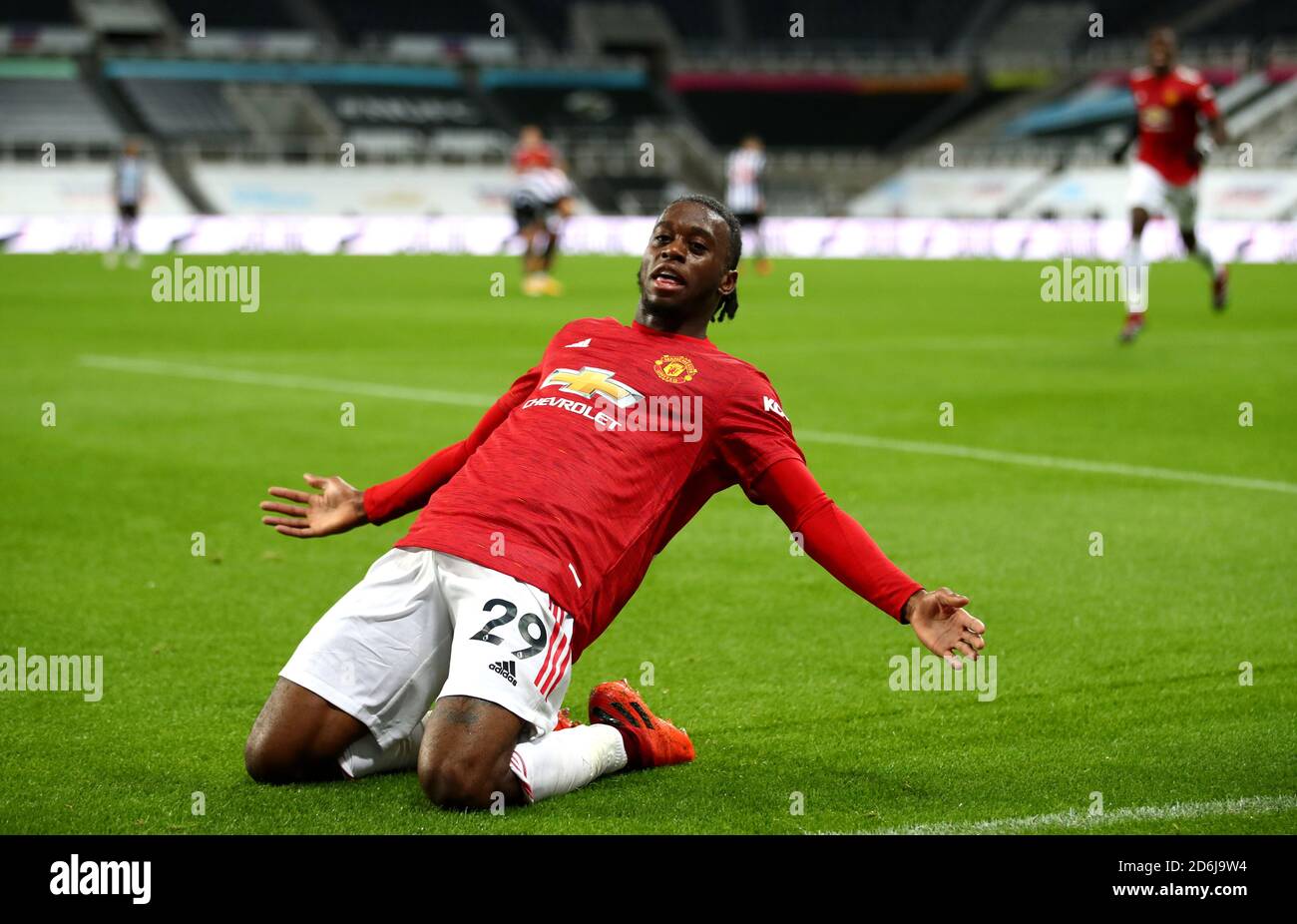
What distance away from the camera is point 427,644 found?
15.0ft

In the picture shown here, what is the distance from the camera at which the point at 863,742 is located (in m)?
4.90

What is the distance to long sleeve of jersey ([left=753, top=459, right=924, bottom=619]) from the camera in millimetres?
4285

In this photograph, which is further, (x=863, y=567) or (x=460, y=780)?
(x=863, y=567)

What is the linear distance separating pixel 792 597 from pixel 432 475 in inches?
86.0

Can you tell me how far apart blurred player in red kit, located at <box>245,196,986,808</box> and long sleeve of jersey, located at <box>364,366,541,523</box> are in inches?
2.3

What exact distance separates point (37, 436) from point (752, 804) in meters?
7.69

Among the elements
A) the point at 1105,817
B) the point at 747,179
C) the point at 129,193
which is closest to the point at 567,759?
the point at 1105,817

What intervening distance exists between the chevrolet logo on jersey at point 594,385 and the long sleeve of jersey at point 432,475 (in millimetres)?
188

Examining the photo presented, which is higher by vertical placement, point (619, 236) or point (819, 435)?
point (619, 236)

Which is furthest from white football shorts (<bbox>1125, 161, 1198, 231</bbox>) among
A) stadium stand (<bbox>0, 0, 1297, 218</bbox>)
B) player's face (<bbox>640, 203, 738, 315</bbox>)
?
stadium stand (<bbox>0, 0, 1297, 218</bbox>)

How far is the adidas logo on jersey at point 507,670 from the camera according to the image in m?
4.27

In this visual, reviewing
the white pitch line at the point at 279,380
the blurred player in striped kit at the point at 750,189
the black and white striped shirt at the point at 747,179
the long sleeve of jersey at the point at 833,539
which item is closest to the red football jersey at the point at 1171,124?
the white pitch line at the point at 279,380

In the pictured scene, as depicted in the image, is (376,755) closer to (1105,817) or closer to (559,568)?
(559,568)

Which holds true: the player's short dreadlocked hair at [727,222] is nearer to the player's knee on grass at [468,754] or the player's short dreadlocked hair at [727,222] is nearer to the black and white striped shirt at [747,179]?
the player's knee on grass at [468,754]
